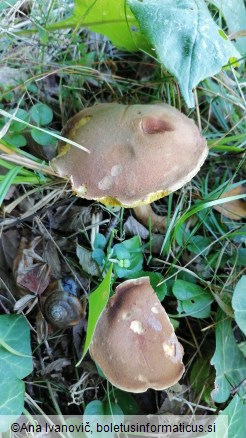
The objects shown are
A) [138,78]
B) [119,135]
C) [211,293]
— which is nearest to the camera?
[119,135]

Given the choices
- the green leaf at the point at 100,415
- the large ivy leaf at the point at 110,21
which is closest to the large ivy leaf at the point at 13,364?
the green leaf at the point at 100,415

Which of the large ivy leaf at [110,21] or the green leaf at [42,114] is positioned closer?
the large ivy leaf at [110,21]

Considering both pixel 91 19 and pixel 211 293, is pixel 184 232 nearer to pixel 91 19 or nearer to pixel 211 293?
pixel 211 293

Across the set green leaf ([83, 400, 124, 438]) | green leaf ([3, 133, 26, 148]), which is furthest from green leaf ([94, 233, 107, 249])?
green leaf ([83, 400, 124, 438])

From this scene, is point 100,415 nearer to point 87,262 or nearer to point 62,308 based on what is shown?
point 62,308

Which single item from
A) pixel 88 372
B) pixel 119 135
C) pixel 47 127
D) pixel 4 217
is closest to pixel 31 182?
pixel 4 217

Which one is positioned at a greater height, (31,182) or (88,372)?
(31,182)

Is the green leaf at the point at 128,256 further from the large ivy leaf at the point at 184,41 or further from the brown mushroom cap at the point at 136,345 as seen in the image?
the large ivy leaf at the point at 184,41
